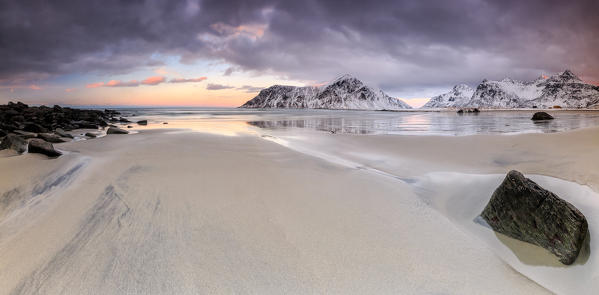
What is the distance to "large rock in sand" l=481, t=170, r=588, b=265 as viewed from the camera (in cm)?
264

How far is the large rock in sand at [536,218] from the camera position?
8.67ft

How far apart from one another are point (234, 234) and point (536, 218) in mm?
3386

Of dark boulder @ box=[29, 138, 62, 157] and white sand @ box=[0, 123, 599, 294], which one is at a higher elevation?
dark boulder @ box=[29, 138, 62, 157]

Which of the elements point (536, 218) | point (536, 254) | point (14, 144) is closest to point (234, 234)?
point (536, 254)

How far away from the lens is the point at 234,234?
114 inches

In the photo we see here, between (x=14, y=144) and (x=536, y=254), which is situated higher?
(x=14, y=144)

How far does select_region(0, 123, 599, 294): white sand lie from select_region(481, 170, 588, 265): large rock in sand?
329mm

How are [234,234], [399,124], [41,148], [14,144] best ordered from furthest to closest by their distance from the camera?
1. [399,124]
2. [14,144]
3. [41,148]
4. [234,234]

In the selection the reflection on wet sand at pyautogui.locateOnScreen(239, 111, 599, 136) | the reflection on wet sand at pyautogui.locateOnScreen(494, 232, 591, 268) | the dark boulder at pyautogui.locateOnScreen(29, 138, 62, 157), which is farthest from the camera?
the reflection on wet sand at pyautogui.locateOnScreen(239, 111, 599, 136)

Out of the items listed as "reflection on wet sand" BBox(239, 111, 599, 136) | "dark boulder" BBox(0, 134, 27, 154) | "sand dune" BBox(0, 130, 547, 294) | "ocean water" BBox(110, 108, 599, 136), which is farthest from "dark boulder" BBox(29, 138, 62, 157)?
"reflection on wet sand" BBox(239, 111, 599, 136)

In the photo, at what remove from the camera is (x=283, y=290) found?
2146 millimetres

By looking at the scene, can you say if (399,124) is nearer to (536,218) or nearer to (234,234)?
(536,218)

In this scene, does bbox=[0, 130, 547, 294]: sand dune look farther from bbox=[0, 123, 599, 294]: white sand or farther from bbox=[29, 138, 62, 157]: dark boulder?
bbox=[29, 138, 62, 157]: dark boulder

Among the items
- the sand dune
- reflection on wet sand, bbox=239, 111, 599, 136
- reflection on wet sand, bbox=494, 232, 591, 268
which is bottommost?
reflection on wet sand, bbox=494, 232, 591, 268
